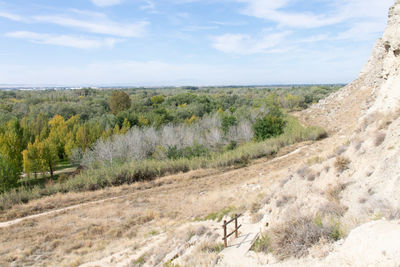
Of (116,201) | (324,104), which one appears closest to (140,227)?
(116,201)

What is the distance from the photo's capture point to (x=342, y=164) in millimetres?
8469

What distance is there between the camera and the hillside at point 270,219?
17.5 feet

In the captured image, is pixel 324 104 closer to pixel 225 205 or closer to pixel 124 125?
pixel 124 125

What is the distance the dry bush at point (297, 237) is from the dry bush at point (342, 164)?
2859mm

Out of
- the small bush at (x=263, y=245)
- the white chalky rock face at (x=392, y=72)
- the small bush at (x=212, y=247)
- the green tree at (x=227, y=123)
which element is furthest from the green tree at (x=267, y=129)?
the small bush at (x=263, y=245)

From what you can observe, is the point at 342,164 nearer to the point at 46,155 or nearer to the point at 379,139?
the point at 379,139

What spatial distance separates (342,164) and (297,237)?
3.90 meters

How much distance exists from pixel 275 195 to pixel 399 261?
5493mm

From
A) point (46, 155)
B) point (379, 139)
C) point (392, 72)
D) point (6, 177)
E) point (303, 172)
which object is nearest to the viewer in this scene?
point (379, 139)

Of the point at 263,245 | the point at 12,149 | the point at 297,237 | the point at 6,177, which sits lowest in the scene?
the point at 6,177

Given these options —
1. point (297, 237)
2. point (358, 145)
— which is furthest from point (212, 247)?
point (358, 145)

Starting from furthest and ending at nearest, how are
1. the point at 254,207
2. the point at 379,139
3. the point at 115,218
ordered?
the point at 115,218
the point at 254,207
the point at 379,139

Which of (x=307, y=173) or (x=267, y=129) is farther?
(x=267, y=129)

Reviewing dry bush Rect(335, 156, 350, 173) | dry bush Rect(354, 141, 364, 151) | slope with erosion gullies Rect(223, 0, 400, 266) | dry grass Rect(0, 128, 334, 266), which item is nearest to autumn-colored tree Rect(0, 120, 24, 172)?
dry grass Rect(0, 128, 334, 266)
